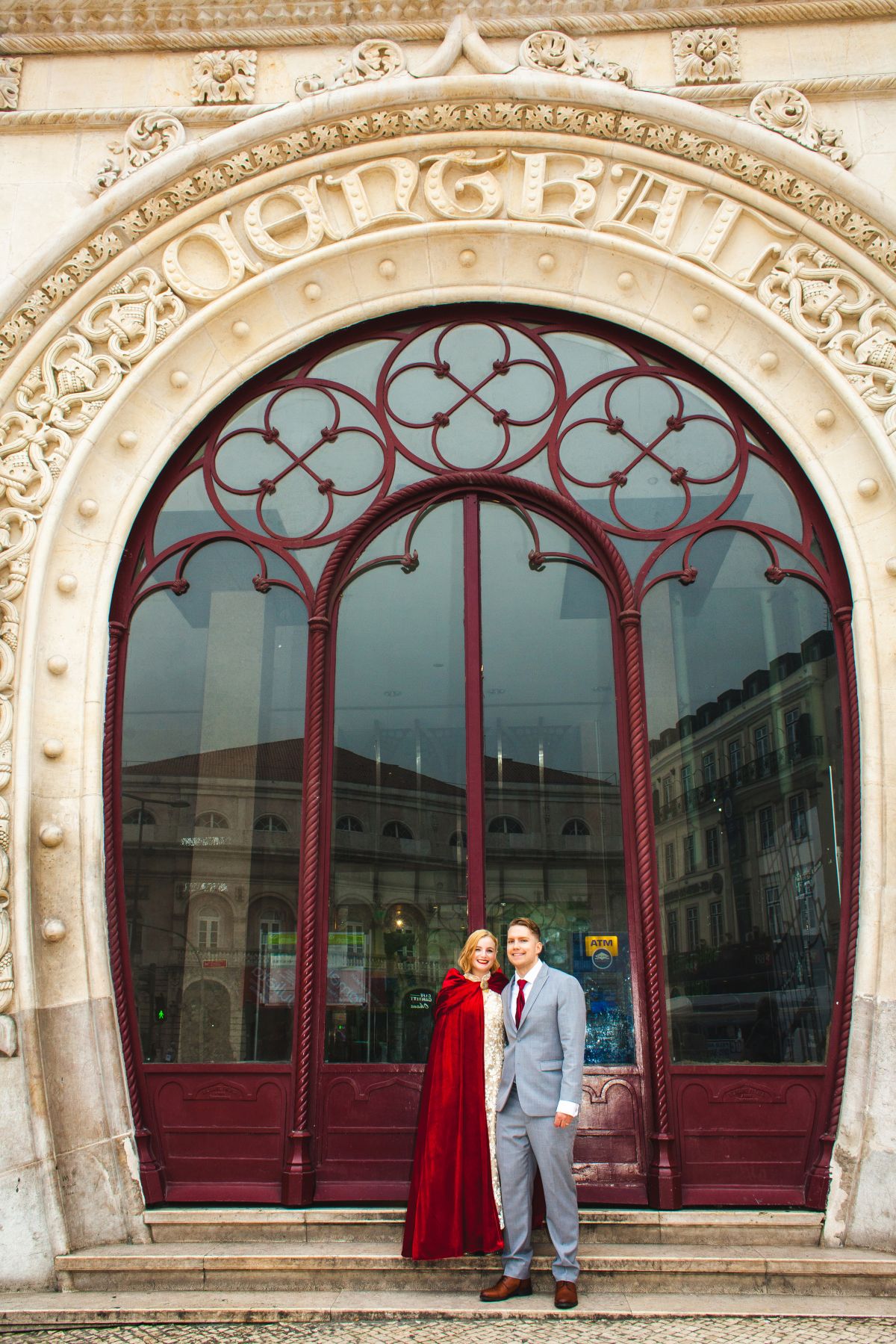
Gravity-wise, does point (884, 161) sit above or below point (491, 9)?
below

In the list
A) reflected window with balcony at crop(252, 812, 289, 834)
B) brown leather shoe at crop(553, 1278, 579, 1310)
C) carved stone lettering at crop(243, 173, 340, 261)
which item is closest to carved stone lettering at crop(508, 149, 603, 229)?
carved stone lettering at crop(243, 173, 340, 261)

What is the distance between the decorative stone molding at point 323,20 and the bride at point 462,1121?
5480 millimetres

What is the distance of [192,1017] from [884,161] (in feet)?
20.5

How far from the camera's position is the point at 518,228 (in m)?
6.26

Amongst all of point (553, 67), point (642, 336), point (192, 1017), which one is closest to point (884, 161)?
point (642, 336)

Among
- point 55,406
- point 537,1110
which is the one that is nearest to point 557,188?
point 55,406

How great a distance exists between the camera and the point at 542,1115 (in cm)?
442

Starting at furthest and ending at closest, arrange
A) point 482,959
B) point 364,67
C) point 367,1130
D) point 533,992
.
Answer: point 364,67
point 367,1130
point 482,959
point 533,992

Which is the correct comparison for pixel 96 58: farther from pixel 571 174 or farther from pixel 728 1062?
pixel 728 1062

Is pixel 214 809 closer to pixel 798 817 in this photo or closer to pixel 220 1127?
pixel 220 1127

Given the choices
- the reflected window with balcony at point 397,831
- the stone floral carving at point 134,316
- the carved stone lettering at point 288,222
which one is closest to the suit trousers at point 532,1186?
the reflected window with balcony at point 397,831

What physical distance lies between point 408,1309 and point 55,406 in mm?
4920

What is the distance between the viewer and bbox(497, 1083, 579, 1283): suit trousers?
4.29 meters

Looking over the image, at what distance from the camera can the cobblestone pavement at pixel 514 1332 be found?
12.6 ft
